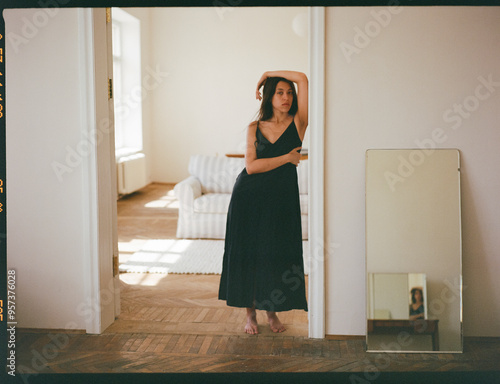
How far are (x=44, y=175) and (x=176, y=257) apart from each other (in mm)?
2306

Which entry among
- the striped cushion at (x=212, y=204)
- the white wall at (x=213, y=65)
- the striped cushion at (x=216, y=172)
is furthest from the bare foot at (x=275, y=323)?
the white wall at (x=213, y=65)

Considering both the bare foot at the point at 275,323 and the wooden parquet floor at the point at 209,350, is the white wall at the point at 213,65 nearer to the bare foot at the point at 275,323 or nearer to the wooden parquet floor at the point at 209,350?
the wooden parquet floor at the point at 209,350

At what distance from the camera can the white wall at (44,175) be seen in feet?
11.0

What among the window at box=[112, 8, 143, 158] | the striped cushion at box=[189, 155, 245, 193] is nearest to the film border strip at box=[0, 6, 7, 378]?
the striped cushion at box=[189, 155, 245, 193]

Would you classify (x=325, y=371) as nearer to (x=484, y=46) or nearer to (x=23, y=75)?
(x=484, y=46)

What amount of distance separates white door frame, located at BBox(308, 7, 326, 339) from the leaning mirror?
268 mm

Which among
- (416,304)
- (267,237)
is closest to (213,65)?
(267,237)

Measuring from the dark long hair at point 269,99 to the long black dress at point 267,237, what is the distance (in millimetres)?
102

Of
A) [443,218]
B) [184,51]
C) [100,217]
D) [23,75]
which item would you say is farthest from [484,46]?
[184,51]

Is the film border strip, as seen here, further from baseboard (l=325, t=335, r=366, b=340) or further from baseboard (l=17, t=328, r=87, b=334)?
baseboard (l=325, t=335, r=366, b=340)

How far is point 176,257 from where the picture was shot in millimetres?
5562

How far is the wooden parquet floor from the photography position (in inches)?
118

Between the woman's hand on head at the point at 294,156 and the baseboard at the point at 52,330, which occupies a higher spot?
the woman's hand on head at the point at 294,156

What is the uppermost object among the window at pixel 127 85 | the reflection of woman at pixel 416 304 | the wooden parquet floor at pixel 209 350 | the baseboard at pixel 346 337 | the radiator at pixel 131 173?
the window at pixel 127 85
